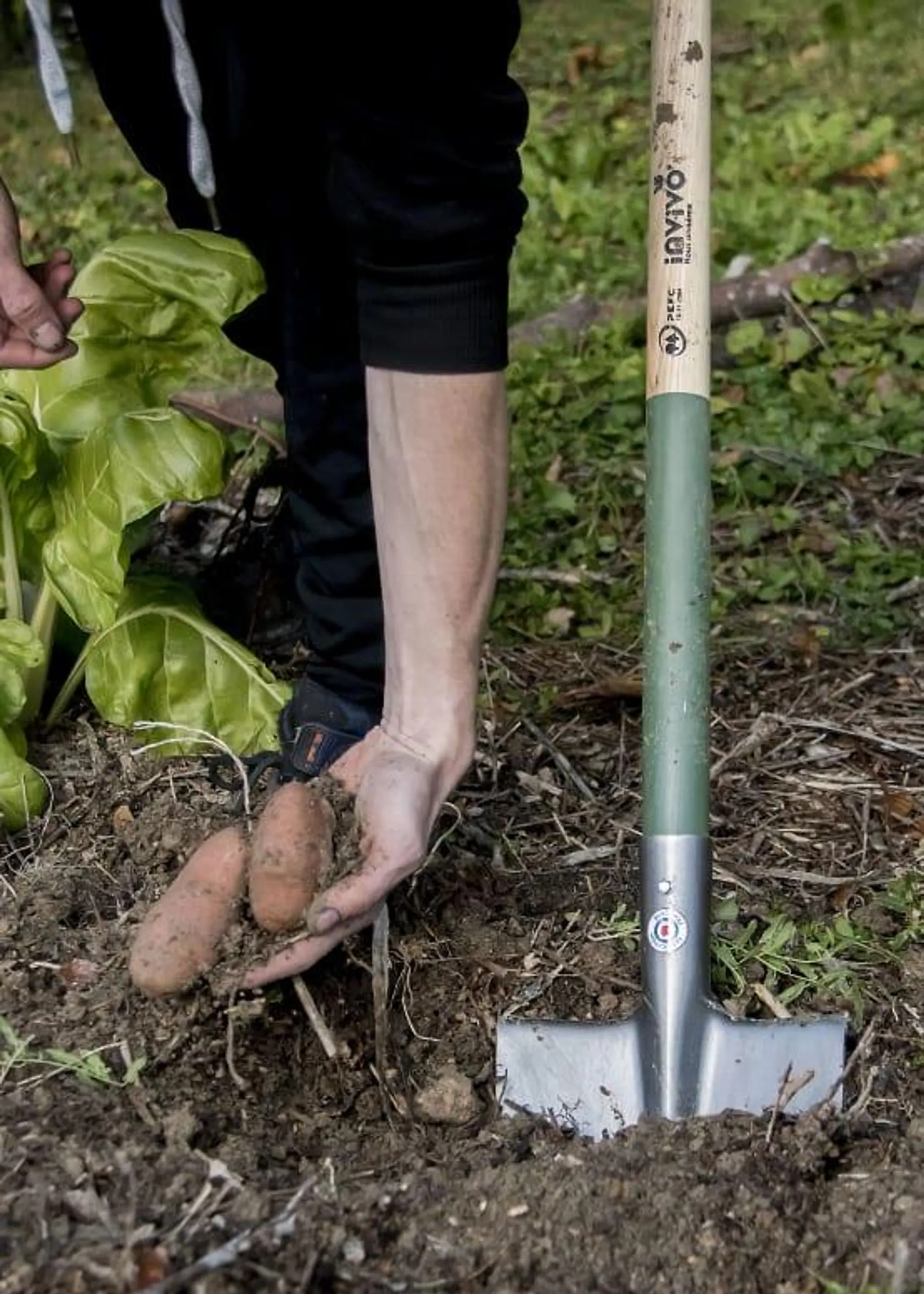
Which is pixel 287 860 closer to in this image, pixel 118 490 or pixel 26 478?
pixel 118 490

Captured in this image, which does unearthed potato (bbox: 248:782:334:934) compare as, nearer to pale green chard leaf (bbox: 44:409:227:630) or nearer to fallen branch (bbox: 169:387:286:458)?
pale green chard leaf (bbox: 44:409:227:630)

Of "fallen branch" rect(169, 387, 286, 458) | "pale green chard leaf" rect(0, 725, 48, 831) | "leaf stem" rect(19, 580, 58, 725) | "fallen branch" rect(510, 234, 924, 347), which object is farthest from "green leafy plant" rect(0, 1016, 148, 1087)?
"fallen branch" rect(510, 234, 924, 347)

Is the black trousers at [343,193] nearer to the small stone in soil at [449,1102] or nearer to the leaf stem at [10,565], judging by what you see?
the leaf stem at [10,565]

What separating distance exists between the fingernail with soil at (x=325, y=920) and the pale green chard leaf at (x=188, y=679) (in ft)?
1.92

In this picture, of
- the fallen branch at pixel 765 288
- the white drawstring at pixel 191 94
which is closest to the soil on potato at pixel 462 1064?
the white drawstring at pixel 191 94

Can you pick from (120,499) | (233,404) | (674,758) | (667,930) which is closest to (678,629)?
(674,758)

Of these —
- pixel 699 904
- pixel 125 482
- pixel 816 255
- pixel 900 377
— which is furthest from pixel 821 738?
pixel 816 255

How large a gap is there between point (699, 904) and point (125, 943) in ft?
2.19

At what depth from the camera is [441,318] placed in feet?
6.08

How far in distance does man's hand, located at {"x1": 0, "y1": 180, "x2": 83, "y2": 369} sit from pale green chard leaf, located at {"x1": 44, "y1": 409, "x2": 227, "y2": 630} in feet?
0.49

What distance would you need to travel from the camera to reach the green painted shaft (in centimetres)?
190

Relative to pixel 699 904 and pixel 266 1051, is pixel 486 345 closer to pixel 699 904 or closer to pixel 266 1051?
pixel 699 904

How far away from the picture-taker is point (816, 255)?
4059 mm

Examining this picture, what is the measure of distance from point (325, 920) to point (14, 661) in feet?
2.36
